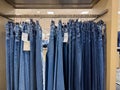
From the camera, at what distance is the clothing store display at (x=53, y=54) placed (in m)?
1.35

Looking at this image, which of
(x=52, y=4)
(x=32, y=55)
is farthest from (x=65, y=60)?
(x=52, y=4)

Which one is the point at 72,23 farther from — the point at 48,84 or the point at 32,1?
the point at 32,1

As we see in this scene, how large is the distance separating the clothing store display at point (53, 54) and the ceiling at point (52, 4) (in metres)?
0.65

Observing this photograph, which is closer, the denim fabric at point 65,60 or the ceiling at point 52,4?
the denim fabric at point 65,60

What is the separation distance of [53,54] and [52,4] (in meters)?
0.89

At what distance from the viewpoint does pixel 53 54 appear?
1354mm

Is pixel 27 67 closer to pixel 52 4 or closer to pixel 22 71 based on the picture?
pixel 22 71

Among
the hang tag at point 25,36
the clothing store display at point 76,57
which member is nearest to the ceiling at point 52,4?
the clothing store display at point 76,57

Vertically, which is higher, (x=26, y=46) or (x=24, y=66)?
(x=26, y=46)

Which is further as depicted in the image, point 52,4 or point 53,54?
point 52,4

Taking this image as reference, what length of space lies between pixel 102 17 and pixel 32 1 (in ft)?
2.85

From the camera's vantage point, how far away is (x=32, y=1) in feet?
6.47

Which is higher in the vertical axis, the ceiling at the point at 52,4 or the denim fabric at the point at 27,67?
the ceiling at the point at 52,4

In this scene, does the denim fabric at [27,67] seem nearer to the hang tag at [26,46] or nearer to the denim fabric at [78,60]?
the hang tag at [26,46]
